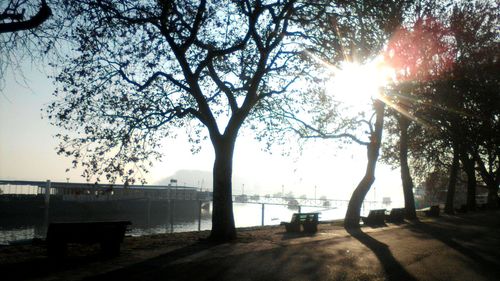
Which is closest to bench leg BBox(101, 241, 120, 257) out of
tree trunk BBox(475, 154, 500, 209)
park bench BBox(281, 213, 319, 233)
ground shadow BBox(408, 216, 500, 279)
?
ground shadow BBox(408, 216, 500, 279)

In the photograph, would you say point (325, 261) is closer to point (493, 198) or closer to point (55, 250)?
point (55, 250)

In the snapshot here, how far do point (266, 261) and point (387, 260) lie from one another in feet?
11.0

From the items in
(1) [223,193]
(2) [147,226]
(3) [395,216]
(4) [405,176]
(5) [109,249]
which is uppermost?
(4) [405,176]

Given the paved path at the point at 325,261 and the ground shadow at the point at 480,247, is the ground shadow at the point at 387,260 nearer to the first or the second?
the paved path at the point at 325,261

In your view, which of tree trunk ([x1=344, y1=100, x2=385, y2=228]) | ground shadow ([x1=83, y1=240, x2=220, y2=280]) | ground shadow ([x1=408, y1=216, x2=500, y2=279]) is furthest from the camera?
tree trunk ([x1=344, y1=100, x2=385, y2=228])

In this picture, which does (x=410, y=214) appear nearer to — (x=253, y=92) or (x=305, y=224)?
(x=305, y=224)

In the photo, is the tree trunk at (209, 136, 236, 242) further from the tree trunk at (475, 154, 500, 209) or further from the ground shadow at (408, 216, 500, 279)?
the tree trunk at (475, 154, 500, 209)

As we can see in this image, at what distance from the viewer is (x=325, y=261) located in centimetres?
1120

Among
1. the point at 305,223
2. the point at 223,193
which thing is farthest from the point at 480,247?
the point at 223,193

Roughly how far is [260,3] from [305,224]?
32.9ft

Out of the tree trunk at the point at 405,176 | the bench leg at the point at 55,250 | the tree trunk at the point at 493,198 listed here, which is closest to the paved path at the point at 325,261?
the bench leg at the point at 55,250

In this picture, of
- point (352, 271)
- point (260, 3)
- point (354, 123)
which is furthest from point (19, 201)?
point (352, 271)

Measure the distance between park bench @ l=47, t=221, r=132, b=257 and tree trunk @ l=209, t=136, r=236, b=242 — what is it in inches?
189

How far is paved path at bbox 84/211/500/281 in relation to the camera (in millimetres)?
9383
